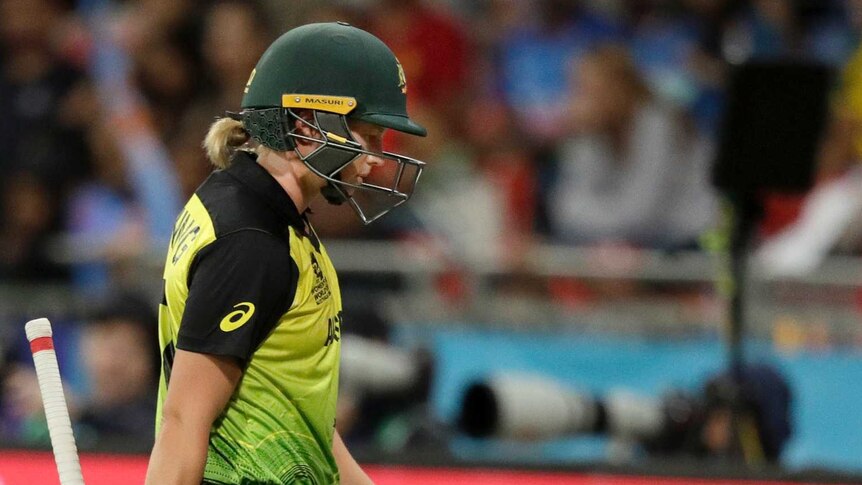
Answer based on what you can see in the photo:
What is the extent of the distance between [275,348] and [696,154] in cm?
542

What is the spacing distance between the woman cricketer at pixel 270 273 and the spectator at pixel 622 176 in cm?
478

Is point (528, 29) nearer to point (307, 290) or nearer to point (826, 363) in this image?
point (826, 363)

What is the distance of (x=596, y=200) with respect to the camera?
7734 mm

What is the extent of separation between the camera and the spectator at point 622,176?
7711mm

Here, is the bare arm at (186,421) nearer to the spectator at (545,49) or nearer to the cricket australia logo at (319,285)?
the cricket australia logo at (319,285)

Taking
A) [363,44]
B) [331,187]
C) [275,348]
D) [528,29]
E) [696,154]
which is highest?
[363,44]

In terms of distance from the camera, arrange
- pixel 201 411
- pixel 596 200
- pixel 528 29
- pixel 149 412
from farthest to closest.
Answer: pixel 528 29 < pixel 596 200 < pixel 149 412 < pixel 201 411

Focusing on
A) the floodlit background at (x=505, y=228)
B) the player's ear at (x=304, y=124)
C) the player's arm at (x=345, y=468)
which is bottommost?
the floodlit background at (x=505, y=228)

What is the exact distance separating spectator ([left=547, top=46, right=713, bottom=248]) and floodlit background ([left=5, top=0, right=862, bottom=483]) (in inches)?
0.5

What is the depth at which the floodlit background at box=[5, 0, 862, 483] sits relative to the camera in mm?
5914

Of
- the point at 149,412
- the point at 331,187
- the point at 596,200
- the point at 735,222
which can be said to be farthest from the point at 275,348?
the point at 596,200

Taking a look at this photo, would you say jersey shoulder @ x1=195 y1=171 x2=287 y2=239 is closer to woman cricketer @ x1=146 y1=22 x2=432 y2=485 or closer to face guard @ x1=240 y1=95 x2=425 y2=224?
woman cricketer @ x1=146 y1=22 x2=432 y2=485

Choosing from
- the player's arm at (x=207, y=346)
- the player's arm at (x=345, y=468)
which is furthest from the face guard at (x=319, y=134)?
the player's arm at (x=345, y=468)

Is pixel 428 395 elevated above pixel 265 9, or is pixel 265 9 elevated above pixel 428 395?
pixel 265 9
